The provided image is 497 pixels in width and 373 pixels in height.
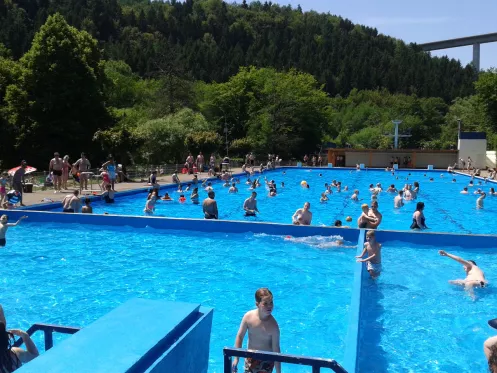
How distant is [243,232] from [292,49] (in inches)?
3679

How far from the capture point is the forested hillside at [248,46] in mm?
84438

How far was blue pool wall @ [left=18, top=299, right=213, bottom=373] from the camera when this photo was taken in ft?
8.39

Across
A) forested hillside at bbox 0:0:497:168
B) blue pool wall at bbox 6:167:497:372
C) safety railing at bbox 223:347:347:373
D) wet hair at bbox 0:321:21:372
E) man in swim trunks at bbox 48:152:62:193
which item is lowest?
blue pool wall at bbox 6:167:497:372

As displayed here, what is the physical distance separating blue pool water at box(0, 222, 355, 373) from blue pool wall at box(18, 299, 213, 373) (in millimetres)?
2733

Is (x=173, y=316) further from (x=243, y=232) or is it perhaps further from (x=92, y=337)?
(x=243, y=232)

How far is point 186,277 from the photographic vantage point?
31.1 ft

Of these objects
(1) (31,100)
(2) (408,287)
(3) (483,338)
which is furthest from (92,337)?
(1) (31,100)

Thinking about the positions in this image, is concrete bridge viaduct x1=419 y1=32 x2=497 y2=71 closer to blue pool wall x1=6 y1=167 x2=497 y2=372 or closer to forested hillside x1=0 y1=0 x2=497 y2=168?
forested hillside x1=0 y1=0 x2=497 y2=168

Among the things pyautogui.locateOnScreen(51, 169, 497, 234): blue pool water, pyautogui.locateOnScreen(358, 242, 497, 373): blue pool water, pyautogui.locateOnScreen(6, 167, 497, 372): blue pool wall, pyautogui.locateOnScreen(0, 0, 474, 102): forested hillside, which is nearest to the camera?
pyautogui.locateOnScreen(358, 242, 497, 373): blue pool water

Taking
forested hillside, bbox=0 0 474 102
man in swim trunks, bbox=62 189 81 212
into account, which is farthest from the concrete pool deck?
forested hillside, bbox=0 0 474 102

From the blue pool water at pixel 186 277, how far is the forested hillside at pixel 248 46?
66.6 m

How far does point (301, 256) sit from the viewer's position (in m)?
11.0

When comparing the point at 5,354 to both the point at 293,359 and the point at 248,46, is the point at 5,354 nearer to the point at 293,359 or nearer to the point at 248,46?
the point at 293,359

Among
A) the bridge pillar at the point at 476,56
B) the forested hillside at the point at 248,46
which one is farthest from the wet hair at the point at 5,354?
the bridge pillar at the point at 476,56
